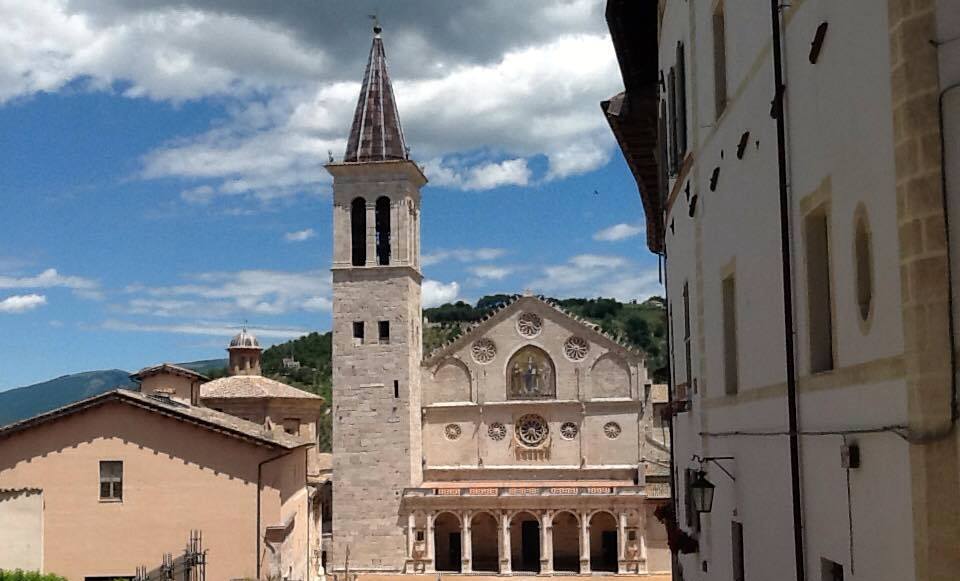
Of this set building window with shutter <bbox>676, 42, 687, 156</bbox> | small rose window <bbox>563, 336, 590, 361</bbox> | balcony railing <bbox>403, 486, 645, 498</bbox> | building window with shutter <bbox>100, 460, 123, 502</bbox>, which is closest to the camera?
building window with shutter <bbox>676, 42, 687, 156</bbox>

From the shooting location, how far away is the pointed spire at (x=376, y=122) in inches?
2010

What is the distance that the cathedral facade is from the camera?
4872 cm

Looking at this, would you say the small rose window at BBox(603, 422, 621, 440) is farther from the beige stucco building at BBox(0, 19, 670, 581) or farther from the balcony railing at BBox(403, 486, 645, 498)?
the balcony railing at BBox(403, 486, 645, 498)

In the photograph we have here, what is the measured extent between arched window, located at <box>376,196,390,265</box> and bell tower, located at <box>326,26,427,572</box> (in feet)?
0.19

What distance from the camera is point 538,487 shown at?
162ft

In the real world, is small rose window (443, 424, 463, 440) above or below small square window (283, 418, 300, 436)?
below

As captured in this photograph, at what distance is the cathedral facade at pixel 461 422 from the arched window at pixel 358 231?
0.07 meters

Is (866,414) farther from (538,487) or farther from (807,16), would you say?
(538,487)

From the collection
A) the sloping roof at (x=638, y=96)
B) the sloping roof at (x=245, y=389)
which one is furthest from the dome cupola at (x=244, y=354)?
the sloping roof at (x=638, y=96)

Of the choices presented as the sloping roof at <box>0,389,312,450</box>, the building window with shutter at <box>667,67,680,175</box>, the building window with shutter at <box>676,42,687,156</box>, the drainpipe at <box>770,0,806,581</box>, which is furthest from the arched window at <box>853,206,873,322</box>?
the sloping roof at <box>0,389,312,450</box>

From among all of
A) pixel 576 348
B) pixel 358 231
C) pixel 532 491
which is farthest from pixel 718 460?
pixel 358 231

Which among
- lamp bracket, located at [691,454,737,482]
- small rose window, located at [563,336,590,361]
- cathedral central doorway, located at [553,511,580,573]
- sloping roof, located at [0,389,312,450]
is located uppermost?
small rose window, located at [563,336,590,361]

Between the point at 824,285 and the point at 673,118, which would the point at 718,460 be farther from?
the point at 673,118

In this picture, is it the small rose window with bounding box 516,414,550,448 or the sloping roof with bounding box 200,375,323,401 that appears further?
the sloping roof with bounding box 200,375,323,401
